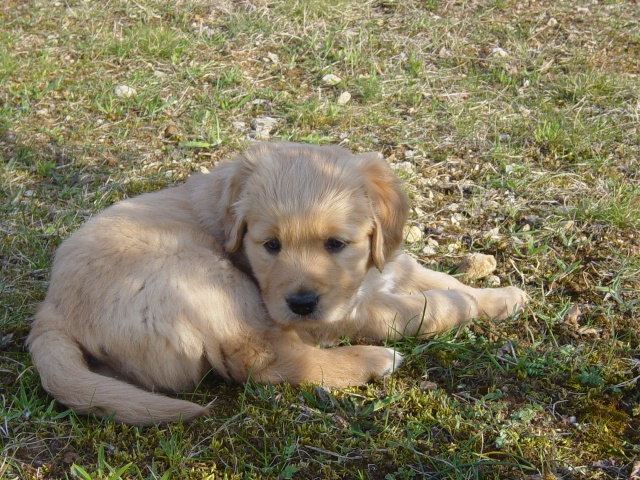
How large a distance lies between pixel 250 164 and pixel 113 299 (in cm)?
89

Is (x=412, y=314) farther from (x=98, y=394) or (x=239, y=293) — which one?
(x=98, y=394)

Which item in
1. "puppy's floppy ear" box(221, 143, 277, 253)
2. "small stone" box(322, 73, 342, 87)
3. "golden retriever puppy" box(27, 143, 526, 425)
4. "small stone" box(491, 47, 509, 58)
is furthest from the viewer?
"small stone" box(491, 47, 509, 58)

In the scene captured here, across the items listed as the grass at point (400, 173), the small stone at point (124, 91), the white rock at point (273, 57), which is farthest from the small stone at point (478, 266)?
the small stone at point (124, 91)

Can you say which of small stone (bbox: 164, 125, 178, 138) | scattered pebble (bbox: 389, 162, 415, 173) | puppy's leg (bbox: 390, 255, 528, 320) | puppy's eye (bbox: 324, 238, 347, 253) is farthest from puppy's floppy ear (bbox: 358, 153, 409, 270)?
small stone (bbox: 164, 125, 178, 138)

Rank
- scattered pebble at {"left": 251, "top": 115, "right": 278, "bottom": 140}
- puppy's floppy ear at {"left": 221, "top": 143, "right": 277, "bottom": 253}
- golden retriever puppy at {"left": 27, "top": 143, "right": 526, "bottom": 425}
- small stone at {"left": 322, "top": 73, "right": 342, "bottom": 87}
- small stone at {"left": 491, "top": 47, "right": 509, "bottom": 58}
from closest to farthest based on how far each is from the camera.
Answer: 1. golden retriever puppy at {"left": 27, "top": 143, "right": 526, "bottom": 425}
2. puppy's floppy ear at {"left": 221, "top": 143, "right": 277, "bottom": 253}
3. scattered pebble at {"left": 251, "top": 115, "right": 278, "bottom": 140}
4. small stone at {"left": 322, "top": 73, "right": 342, "bottom": 87}
5. small stone at {"left": 491, "top": 47, "right": 509, "bottom": 58}

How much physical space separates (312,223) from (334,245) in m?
0.17

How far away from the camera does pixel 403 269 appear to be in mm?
3689

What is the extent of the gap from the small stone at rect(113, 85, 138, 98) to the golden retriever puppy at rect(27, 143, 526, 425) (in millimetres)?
2096

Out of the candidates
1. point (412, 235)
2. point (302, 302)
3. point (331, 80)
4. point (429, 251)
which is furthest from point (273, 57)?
point (302, 302)

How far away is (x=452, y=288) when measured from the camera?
367cm

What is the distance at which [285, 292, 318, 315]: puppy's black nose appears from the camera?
9.45ft

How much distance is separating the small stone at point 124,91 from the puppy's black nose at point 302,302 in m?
3.00

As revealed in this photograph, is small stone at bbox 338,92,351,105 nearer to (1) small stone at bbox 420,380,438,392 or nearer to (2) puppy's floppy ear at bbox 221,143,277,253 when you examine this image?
(2) puppy's floppy ear at bbox 221,143,277,253

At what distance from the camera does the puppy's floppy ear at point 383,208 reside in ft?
10.5
